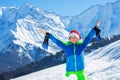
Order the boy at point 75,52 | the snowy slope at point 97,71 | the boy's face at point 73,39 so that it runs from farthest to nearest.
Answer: the snowy slope at point 97,71 < the boy's face at point 73,39 < the boy at point 75,52

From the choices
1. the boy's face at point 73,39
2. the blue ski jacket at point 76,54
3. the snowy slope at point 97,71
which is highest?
the snowy slope at point 97,71

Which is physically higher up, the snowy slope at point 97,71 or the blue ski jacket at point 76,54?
the snowy slope at point 97,71

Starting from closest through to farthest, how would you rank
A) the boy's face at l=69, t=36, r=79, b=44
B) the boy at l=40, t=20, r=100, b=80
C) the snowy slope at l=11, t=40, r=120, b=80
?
1. the boy at l=40, t=20, r=100, b=80
2. the boy's face at l=69, t=36, r=79, b=44
3. the snowy slope at l=11, t=40, r=120, b=80

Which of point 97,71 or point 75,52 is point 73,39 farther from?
point 97,71

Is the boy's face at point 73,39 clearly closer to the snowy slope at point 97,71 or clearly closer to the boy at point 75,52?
the boy at point 75,52

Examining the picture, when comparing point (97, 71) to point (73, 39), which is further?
point (97, 71)

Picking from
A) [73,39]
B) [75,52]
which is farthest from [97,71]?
[73,39]

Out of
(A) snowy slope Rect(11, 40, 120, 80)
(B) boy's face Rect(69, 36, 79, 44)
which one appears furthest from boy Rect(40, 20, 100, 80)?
(A) snowy slope Rect(11, 40, 120, 80)

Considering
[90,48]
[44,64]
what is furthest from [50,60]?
[90,48]

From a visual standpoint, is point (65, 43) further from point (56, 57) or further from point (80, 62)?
point (56, 57)

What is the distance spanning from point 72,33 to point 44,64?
167271mm

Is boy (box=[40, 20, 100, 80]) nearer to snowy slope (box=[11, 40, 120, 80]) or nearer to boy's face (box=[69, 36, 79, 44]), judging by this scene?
boy's face (box=[69, 36, 79, 44])

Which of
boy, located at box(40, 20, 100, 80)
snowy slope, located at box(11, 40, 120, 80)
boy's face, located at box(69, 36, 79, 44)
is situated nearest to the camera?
boy, located at box(40, 20, 100, 80)

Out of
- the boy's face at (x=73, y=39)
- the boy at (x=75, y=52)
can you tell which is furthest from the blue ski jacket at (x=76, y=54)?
the boy's face at (x=73, y=39)
